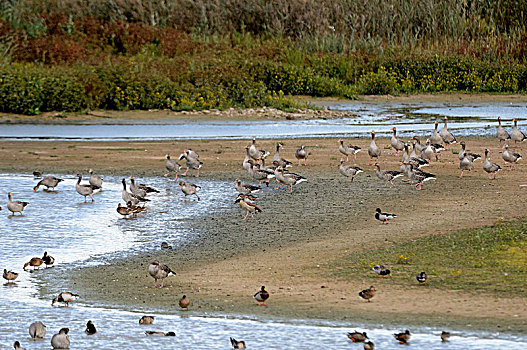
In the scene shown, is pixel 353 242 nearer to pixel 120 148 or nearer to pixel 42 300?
pixel 42 300

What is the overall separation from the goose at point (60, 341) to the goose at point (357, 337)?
2.81m

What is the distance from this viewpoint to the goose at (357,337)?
8.92 metres

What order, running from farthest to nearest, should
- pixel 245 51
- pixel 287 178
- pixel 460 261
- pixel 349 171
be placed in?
pixel 245 51, pixel 349 171, pixel 287 178, pixel 460 261

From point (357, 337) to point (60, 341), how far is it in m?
2.94

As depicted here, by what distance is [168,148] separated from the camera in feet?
83.0

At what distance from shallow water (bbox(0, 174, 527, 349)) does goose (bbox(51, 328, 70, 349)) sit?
18cm

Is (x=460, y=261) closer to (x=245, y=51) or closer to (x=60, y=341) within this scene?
(x=60, y=341)

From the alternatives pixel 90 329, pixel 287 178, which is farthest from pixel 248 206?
pixel 90 329

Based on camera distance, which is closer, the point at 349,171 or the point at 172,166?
the point at 349,171

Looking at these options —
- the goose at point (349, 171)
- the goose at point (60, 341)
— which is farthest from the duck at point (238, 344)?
the goose at point (349, 171)

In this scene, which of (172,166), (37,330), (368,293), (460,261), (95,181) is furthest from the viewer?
(172,166)

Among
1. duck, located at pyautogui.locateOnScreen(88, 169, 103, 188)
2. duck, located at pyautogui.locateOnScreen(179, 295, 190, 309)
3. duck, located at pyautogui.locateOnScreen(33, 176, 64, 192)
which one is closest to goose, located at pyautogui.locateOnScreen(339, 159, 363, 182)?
duck, located at pyautogui.locateOnScreen(88, 169, 103, 188)

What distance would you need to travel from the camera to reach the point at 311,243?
44.7ft

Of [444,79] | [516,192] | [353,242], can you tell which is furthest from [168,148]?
[444,79]
